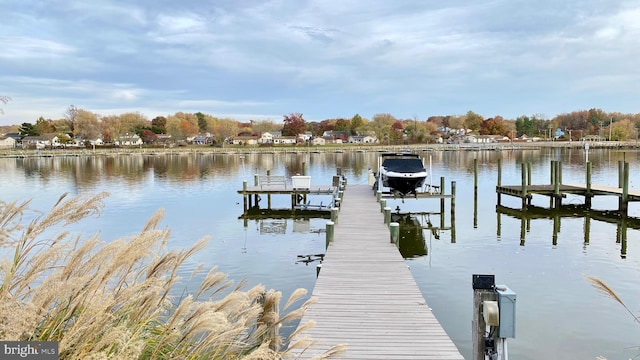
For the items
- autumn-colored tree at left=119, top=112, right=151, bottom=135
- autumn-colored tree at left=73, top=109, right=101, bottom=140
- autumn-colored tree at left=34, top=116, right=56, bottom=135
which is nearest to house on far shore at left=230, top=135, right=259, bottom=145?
autumn-colored tree at left=119, top=112, right=151, bottom=135

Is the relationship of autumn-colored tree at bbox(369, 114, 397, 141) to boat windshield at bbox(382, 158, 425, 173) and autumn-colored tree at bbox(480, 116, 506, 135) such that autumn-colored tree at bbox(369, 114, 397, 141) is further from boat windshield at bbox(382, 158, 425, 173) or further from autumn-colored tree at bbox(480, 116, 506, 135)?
boat windshield at bbox(382, 158, 425, 173)

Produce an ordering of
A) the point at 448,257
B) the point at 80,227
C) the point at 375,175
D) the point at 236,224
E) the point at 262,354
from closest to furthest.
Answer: the point at 262,354 < the point at 448,257 < the point at 80,227 < the point at 236,224 < the point at 375,175

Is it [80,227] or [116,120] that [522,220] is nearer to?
[80,227]

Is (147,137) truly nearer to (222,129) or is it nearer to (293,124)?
(222,129)

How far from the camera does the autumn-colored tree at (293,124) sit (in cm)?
→ 13538

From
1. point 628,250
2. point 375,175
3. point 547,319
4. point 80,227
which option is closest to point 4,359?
point 547,319

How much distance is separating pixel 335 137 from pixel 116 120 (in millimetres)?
59680

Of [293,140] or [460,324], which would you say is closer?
[460,324]

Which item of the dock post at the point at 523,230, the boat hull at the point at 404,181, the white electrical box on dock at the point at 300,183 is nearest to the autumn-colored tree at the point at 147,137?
the white electrical box on dock at the point at 300,183

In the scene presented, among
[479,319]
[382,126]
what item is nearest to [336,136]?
[382,126]

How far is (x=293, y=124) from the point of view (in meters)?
135

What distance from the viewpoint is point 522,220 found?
2256cm

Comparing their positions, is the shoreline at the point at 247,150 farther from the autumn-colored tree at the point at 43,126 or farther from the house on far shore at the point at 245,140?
the autumn-colored tree at the point at 43,126

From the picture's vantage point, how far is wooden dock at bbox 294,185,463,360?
252 inches
